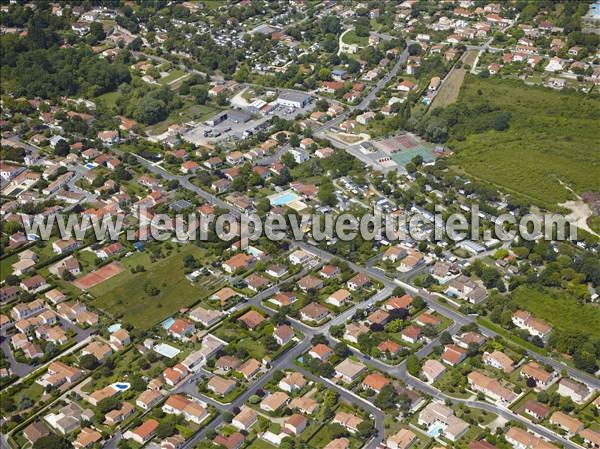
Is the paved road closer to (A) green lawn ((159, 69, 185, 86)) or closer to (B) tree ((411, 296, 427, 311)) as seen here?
(B) tree ((411, 296, 427, 311))

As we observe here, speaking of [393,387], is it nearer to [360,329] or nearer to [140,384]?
[360,329]

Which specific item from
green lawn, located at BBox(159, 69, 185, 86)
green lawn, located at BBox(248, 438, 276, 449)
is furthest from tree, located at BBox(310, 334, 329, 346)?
green lawn, located at BBox(159, 69, 185, 86)

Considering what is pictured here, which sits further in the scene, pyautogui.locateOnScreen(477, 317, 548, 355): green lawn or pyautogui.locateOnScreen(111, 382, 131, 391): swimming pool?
pyautogui.locateOnScreen(477, 317, 548, 355): green lawn

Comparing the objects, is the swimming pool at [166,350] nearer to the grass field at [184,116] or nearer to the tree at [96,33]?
the grass field at [184,116]

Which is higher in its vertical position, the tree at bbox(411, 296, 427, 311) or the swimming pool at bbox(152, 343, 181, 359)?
the tree at bbox(411, 296, 427, 311)

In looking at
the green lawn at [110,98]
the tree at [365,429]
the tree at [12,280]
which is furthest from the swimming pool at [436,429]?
the green lawn at [110,98]

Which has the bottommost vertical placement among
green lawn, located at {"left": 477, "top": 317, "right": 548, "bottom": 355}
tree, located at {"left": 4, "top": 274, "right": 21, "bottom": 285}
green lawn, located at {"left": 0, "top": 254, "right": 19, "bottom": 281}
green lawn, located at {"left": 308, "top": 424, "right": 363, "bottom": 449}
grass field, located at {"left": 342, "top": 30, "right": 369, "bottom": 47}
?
green lawn, located at {"left": 0, "top": 254, "right": 19, "bottom": 281}

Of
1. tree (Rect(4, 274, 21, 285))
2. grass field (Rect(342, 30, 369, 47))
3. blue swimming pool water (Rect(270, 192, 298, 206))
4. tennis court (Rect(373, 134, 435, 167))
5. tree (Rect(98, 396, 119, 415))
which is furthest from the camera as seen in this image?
grass field (Rect(342, 30, 369, 47))

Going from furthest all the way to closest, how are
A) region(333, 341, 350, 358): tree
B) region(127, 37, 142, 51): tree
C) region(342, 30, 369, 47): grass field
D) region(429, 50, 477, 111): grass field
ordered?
1. region(127, 37, 142, 51): tree
2. region(342, 30, 369, 47): grass field
3. region(429, 50, 477, 111): grass field
4. region(333, 341, 350, 358): tree
